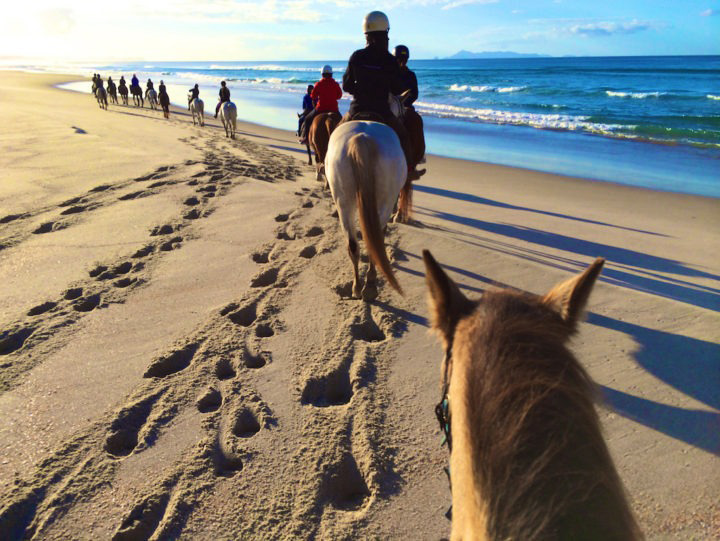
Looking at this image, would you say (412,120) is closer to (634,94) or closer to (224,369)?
(224,369)

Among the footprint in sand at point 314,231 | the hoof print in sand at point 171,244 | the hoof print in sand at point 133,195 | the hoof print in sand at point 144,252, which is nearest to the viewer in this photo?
the hoof print in sand at point 144,252

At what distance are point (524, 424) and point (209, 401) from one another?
2522 millimetres

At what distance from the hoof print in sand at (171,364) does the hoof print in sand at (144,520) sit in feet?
3.89

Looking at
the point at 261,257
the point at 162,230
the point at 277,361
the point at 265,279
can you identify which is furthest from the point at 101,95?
the point at 277,361

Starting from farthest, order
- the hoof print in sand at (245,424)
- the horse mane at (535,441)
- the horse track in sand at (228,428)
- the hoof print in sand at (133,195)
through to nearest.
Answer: the hoof print in sand at (133,195)
the hoof print in sand at (245,424)
the horse track in sand at (228,428)
the horse mane at (535,441)

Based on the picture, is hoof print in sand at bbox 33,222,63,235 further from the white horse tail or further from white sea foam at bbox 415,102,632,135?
white sea foam at bbox 415,102,632,135

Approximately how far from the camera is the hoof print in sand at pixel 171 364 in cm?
337

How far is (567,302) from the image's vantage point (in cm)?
131

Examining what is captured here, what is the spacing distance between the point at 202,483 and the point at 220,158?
31.1ft

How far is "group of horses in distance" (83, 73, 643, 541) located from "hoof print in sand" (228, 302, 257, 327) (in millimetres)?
2944

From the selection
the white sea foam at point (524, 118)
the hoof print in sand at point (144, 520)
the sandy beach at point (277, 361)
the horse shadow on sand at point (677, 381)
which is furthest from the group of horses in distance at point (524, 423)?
the white sea foam at point (524, 118)

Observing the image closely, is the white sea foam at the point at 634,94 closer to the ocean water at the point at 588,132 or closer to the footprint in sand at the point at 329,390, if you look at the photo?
the ocean water at the point at 588,132

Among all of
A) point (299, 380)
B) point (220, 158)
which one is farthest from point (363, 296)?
point (220, 158)

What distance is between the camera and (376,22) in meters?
4.86
